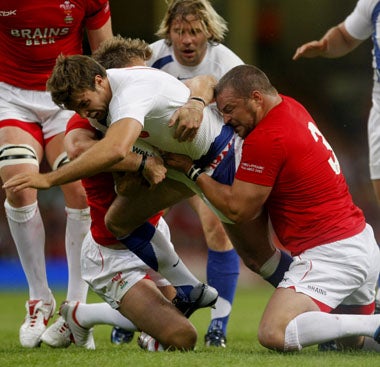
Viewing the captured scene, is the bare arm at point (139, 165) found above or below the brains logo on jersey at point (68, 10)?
below

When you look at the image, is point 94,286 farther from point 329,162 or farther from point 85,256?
point 329,162

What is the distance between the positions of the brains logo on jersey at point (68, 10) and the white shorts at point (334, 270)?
230 centimetres

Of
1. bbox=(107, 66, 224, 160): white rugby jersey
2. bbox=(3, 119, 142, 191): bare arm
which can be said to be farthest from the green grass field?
bbox=(107, 66, 224, 160): white rugby jersey

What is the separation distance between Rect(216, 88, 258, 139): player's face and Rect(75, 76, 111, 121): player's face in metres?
0.67

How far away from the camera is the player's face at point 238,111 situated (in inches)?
233

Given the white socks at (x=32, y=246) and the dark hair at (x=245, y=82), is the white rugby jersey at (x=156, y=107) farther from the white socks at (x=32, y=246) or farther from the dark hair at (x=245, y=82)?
the white socks at (x=32, y=246)

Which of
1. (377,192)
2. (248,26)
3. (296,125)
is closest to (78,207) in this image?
(296,125)

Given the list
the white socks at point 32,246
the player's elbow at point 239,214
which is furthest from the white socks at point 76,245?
the player's elbow at point 239,214

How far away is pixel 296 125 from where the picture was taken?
5902 mm

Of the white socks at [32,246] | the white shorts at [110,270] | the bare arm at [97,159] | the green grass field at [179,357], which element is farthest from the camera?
the white socks at [32,246]

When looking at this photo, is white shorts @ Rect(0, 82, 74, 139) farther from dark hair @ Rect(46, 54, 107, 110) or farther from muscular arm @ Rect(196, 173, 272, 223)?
muscular arm @ Rect(196, 173, 272, 223)

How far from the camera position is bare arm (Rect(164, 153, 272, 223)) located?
577cm

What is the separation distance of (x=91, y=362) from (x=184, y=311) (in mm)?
1082

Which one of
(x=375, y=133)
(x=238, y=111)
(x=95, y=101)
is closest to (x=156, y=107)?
(x=95, y=101)
